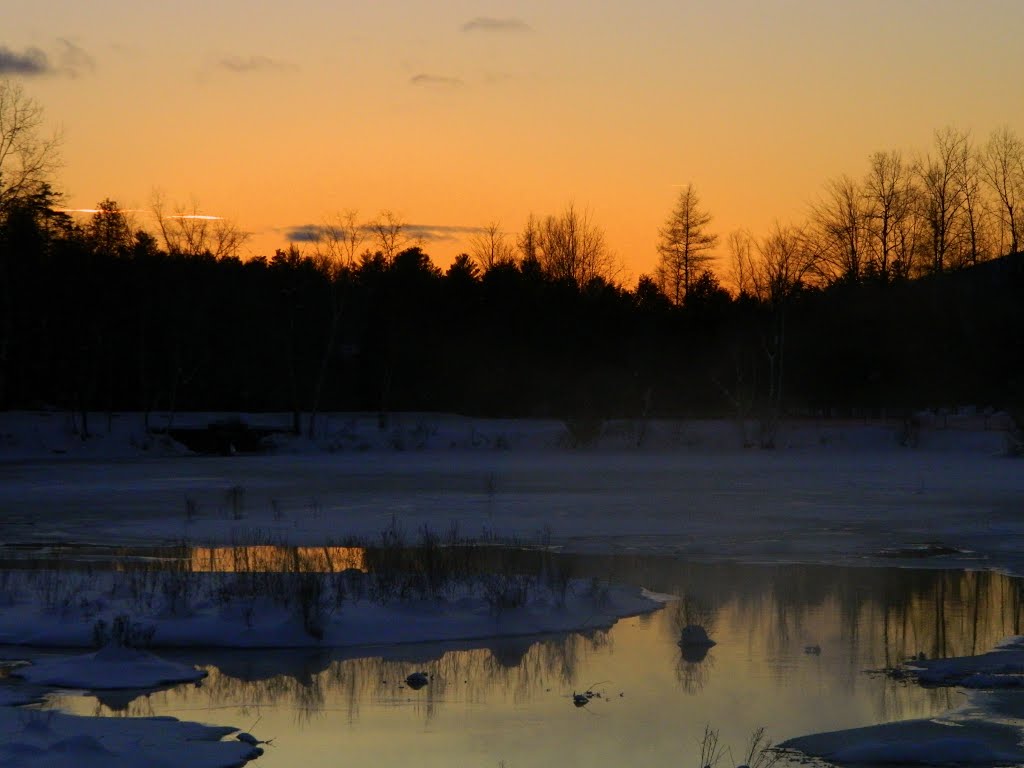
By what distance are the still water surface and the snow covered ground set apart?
780mm

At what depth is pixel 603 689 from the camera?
12.1 meters

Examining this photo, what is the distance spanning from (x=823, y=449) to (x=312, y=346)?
27.7 metres

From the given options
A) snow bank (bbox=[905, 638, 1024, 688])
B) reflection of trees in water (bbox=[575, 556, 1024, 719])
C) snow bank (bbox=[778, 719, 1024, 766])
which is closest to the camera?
snow bank (bbox=[778, 719, 1024, 766])

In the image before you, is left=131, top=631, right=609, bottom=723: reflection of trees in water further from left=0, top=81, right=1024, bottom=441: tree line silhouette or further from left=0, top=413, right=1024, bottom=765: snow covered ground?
left=0, top=81, right=1024, bottom=441: tree line silhouette

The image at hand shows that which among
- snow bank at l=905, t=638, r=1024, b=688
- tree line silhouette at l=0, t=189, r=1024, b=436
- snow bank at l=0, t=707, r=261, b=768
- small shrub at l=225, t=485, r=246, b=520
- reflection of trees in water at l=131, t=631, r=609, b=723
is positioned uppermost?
tree line silhouette at l=0, t=189, r=1024, b=436

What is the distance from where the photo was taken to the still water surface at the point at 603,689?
10.2 metres

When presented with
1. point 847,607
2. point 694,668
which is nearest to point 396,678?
point 694,668

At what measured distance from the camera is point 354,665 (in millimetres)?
13078

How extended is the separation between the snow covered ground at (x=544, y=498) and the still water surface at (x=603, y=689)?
30.7 inches

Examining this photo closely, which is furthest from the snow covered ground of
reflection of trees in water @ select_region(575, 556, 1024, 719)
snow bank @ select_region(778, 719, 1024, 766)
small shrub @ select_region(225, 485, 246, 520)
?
reflection of trees in water @ select_region(575, 556, 1024, 719)

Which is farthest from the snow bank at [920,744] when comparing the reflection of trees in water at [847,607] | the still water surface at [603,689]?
the reflection of trees in water at [847,607]

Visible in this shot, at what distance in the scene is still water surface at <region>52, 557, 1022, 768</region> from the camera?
33.5 feet

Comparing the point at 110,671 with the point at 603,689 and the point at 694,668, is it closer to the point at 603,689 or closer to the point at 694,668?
the point at 603,689

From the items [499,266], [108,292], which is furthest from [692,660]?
[499,266]
